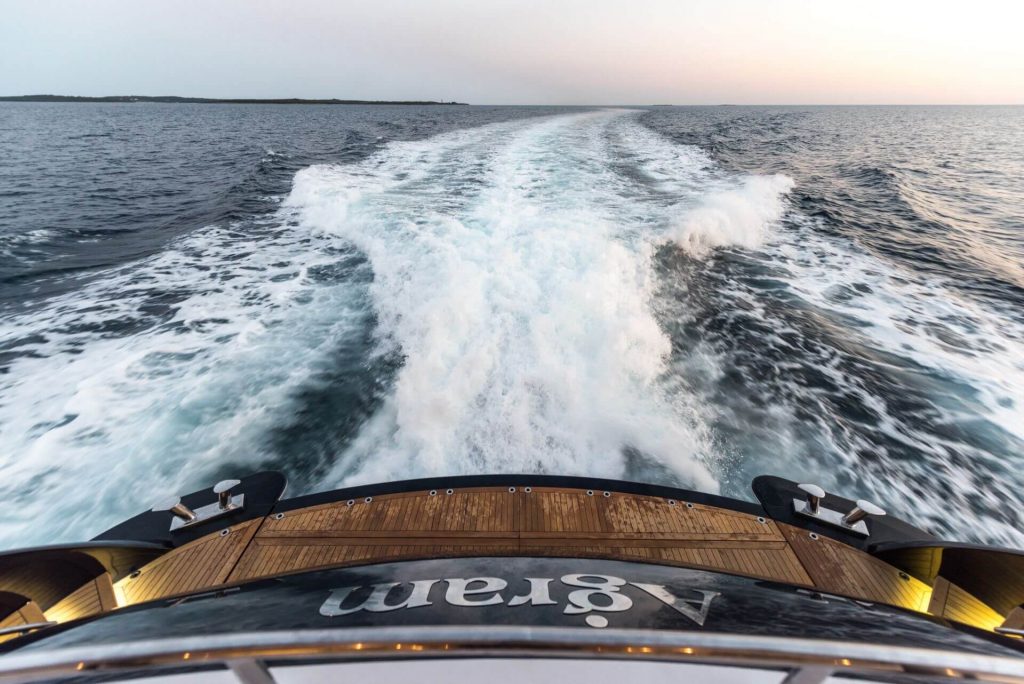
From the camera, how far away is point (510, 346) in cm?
540

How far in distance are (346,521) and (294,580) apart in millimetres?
1366

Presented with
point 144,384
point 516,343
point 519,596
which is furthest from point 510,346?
point 144,384

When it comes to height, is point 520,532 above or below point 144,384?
above

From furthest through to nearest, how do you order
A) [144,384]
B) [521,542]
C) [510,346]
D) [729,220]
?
[729,220]
[510,346]
[144,384]
[521,542]

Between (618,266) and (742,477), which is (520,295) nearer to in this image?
(618,266)

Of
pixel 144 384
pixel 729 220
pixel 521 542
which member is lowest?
pixel 144 384

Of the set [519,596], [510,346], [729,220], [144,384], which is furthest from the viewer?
[729,220]

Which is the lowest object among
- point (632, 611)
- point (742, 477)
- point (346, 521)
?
point (742, 477)

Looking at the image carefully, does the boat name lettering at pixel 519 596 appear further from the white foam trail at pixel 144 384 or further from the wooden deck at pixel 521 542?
the white foam trail at pixel 144 384

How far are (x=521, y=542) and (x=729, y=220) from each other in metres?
10.5

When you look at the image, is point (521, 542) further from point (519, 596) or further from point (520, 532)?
point (519, 596)

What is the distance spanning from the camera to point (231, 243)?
382 inches

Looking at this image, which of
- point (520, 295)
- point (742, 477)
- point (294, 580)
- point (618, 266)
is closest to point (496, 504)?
point (294, 580)

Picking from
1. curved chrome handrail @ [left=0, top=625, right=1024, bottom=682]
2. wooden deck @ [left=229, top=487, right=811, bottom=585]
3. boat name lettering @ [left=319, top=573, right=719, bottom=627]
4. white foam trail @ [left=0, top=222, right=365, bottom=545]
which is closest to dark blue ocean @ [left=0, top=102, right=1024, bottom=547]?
white foam trail @ [left=0, top=222, right=365, bottom=545]
